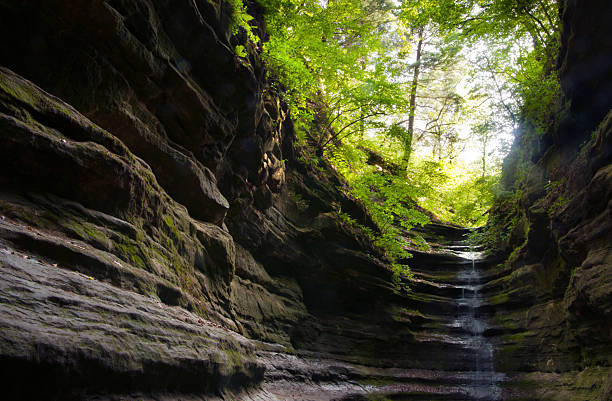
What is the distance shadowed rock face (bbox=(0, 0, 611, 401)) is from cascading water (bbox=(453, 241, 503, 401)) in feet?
0.24

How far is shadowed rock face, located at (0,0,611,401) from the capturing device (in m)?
3.79

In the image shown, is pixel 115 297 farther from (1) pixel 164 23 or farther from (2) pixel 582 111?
(2) pixel 582 111

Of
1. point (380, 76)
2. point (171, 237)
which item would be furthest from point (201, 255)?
point (380, 76)

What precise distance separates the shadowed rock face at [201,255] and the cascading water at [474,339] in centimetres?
7

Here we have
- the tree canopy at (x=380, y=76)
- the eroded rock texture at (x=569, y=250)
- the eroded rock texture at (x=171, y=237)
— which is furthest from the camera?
the tree canopy at (x=380, y=76)

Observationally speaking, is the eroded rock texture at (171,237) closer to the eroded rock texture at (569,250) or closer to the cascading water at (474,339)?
the cascading water at (474,339)

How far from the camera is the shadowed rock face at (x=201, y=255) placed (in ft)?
12.4

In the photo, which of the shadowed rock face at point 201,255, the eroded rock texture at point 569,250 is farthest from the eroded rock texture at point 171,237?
the eroded rock texture at point 569,250

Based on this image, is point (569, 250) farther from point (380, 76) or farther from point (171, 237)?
point (171, 237)

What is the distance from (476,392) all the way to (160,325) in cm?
1302

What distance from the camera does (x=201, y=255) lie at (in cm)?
886

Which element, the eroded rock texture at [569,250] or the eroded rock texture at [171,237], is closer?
the eroded rock texture at [171,237]

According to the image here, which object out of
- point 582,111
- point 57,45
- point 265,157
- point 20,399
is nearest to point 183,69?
point 57,45

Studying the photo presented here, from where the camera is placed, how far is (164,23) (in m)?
8.35
